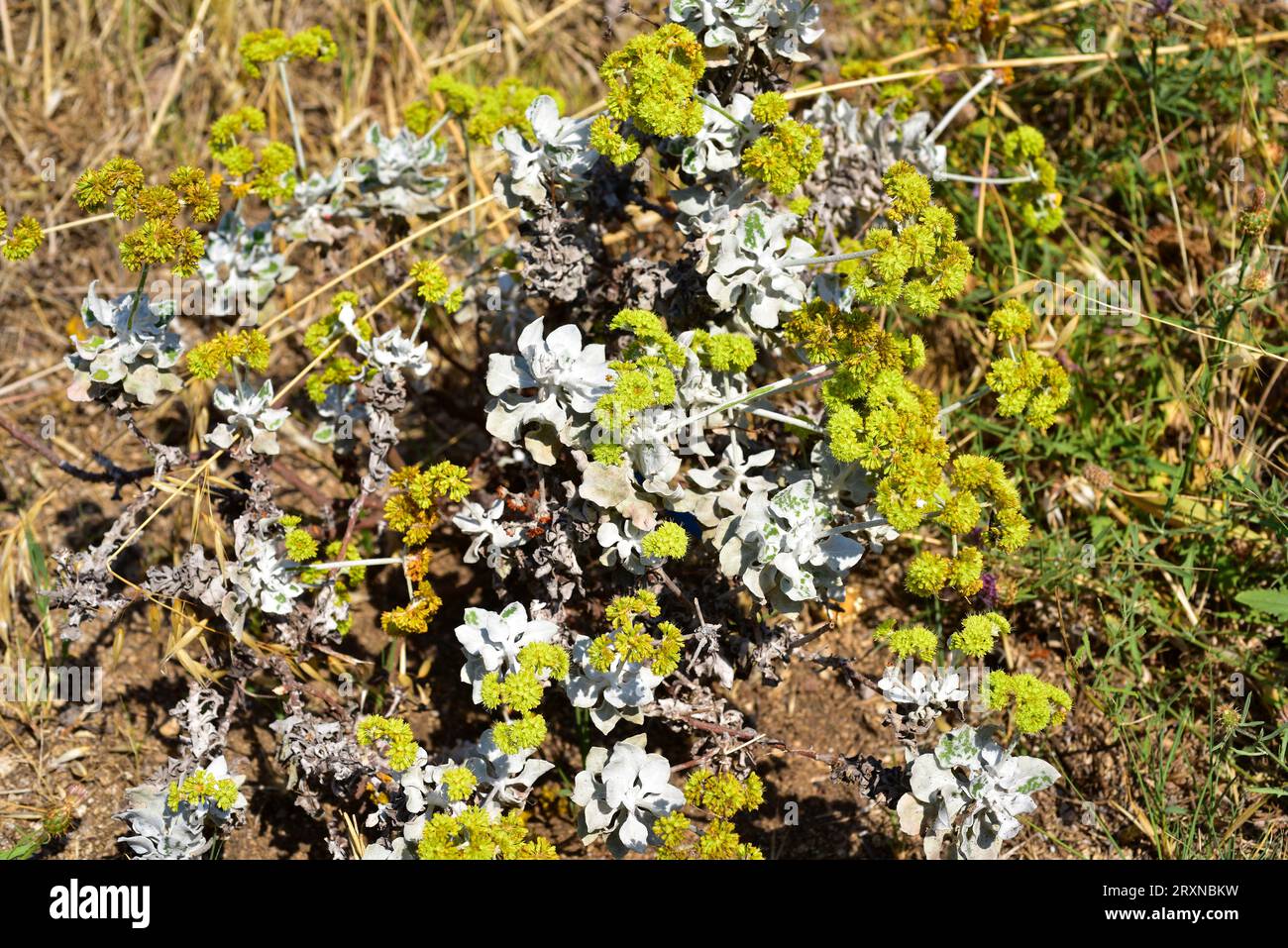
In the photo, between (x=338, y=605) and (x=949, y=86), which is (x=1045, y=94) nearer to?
(x=949, y=86)

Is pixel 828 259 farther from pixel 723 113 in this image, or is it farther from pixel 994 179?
pixel 994 179

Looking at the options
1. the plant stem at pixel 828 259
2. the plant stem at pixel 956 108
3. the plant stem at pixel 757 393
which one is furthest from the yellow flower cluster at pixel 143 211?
the plant stem at pixel 956 108

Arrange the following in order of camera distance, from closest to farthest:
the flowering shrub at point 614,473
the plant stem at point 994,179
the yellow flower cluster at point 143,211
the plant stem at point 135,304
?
the flowering shrub at point 614,473 < the yellow flower cluster at point 143,211 < the plant stem at point 135,304 < the plant stem at point 994,179

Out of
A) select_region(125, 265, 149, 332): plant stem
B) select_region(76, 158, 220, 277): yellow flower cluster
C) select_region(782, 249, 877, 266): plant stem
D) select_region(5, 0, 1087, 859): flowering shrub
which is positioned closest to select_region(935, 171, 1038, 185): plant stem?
select_region(5, 0, 1087, 859): flowering shrub

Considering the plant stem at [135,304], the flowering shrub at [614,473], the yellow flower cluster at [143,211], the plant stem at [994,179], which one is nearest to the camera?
the flowering shrub at [614,473]

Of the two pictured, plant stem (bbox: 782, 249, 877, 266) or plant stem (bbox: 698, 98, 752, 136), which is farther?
plant stem (bbox: 698, 98, 752, 136)

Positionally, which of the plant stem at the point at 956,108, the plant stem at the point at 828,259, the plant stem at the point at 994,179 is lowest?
the plant stem at the point at 828,259

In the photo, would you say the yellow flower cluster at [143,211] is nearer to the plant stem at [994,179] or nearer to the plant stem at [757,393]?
the plant stem at [757,393]

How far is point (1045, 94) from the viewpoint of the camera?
12.8 feet

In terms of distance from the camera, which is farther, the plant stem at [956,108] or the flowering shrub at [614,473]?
the plant stem at [956,108]

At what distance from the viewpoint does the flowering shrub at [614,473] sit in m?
2.30

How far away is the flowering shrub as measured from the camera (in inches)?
90.7

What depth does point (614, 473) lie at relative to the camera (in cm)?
240

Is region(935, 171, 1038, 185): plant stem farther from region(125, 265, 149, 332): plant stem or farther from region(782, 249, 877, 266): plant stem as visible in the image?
region(125, 265, 149, 332): plant stem
